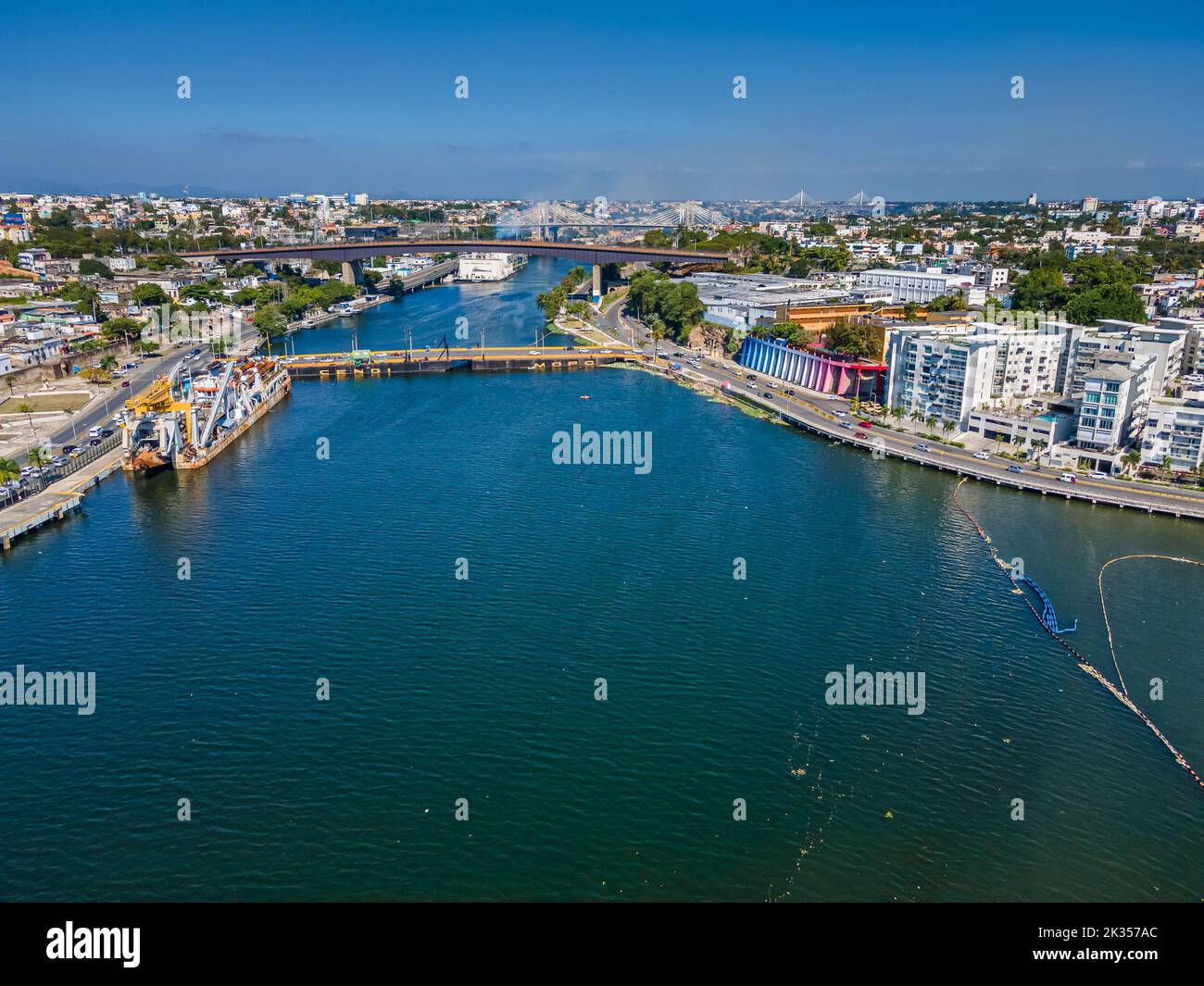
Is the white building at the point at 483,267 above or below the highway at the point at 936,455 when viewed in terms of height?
above

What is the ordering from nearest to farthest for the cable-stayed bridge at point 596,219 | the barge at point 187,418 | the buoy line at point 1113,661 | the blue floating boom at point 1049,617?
1. the buoy line at point 1113,661
2. the blue floating boom at point 1049,617
3. the barge at point 187,418
4. the cable-stayed bridge at point 596,219

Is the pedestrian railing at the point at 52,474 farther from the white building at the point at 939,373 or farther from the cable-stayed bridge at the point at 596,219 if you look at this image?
the cable-stayed bridge at the point at 596,219

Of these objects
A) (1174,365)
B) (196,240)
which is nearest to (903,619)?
(1174,365)

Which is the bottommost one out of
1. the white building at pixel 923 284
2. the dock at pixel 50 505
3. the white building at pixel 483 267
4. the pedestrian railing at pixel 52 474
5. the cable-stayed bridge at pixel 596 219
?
the dock at pixel 50 505

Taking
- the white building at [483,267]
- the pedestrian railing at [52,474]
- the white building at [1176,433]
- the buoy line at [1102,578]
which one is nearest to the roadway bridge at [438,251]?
the white building at [483,267]

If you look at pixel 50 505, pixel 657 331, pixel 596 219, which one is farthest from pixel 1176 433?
pixel 596 219

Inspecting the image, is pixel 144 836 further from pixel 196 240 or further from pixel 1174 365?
pixel 196 240

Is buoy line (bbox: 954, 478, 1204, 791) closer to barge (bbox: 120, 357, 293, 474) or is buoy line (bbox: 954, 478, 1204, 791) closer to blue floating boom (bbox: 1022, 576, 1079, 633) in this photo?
blue floating boom (bbox: 1022, 576, 1079, 633)
